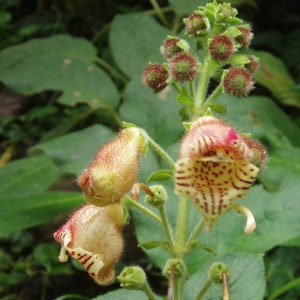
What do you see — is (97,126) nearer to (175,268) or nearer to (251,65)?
(251,65)

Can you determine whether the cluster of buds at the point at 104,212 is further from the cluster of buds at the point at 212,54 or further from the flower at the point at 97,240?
the cluster of buds at the point at 212,54

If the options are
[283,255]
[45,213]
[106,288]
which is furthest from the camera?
[106,288]

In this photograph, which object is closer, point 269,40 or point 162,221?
point 162,221

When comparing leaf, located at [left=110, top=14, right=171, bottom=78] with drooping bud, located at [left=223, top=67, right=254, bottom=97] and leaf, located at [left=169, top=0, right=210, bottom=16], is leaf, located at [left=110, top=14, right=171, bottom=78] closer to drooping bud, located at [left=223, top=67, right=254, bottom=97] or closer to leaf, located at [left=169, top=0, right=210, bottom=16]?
leaf, located at [left=169, top=0, right=210, bottom=16]

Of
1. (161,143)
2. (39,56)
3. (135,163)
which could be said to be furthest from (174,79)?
(39,56)

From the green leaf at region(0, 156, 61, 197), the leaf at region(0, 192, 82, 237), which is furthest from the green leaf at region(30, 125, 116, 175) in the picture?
the green leaf at region(0, 156, 61, 197)

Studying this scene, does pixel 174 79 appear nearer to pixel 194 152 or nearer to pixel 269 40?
pixel 194 152

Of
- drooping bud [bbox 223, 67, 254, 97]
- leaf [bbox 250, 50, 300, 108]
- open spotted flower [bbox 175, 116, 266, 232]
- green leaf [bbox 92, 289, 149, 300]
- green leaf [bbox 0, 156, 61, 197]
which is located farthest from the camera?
leaf [bbox 250, 50, 300, 108]
